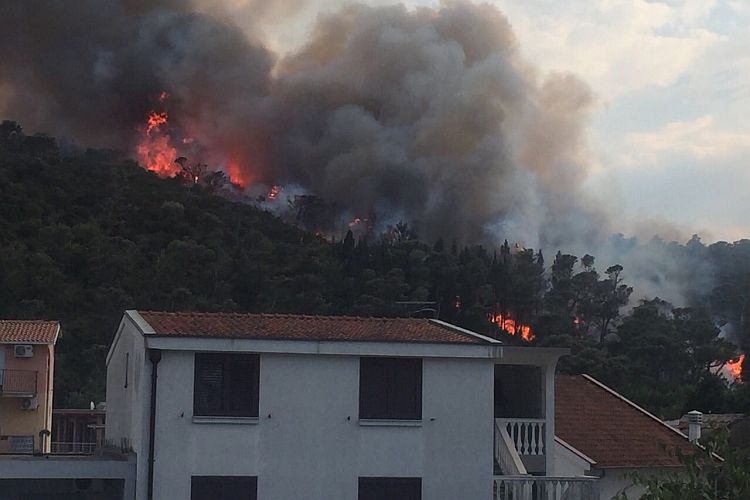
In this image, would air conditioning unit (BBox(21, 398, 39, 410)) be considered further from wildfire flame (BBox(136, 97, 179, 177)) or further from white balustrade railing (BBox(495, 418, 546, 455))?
wildfire flame (BBox(136, 97, 179, 177))

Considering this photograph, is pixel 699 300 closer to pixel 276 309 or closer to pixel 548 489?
pixel 276 309

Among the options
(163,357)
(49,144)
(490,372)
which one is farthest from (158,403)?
(49,144)

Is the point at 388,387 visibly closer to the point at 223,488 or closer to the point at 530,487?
the point at 530,487

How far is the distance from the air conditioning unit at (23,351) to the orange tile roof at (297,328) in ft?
80.2

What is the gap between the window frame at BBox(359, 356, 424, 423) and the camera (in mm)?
20609

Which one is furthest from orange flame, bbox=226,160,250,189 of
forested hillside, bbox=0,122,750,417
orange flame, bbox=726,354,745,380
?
orange flame, bbox=726,354,745,380

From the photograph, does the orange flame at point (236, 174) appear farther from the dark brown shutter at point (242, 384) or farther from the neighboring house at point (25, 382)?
the dark brown shutter at point (242, 384)

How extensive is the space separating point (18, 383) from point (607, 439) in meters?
26.1

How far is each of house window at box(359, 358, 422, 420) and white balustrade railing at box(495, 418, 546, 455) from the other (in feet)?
6.59

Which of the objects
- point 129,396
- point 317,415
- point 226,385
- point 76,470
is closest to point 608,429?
point 317,415

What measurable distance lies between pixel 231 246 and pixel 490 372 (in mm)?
66047

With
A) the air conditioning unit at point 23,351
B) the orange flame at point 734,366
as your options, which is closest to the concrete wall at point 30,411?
the air conditioning unit at point 23,351

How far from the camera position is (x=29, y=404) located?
44312 millimetres

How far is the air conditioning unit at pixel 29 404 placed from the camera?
44219 mm
